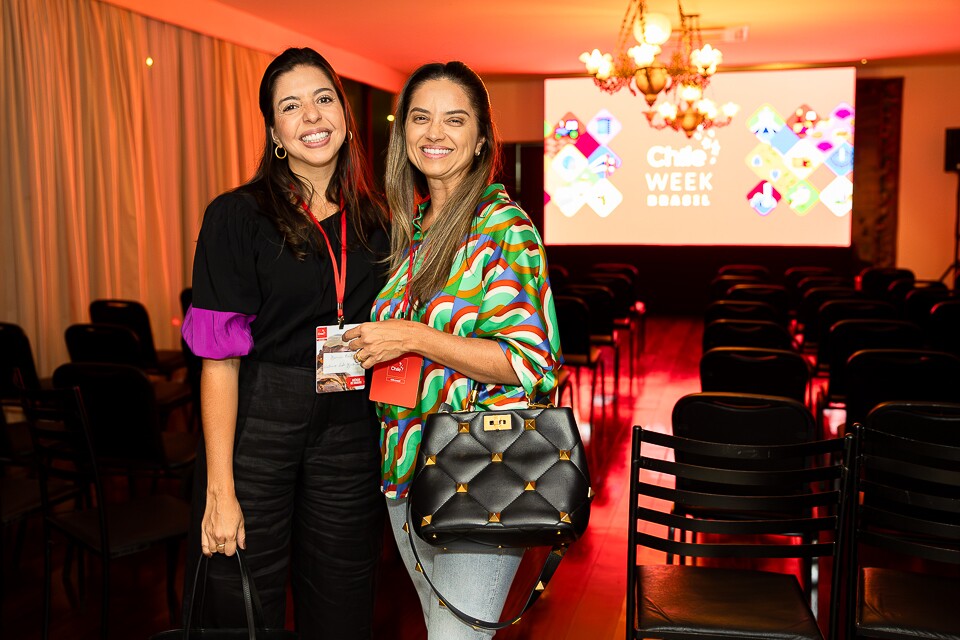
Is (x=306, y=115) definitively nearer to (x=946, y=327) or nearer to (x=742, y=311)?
(x=742, y=311)

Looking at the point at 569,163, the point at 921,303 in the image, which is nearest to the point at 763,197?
the point at 569,163

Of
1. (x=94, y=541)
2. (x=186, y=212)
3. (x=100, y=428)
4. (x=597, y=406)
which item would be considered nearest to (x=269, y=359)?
(x=94, y=541)

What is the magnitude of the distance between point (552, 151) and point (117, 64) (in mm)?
6948

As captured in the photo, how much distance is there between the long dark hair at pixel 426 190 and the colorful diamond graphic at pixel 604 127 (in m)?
11.0

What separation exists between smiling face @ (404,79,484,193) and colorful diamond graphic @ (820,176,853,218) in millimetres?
11324

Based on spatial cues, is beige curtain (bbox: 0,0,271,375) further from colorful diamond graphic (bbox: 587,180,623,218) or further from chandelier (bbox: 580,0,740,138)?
colorful diamond graphic (bbox: 587,180,623,218)

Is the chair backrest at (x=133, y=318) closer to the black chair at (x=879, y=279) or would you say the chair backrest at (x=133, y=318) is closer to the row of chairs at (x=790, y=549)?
the row of chairs at (x=790, y=549)

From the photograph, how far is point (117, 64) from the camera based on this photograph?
722 cm

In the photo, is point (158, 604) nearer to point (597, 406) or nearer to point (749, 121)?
point (597, 406)

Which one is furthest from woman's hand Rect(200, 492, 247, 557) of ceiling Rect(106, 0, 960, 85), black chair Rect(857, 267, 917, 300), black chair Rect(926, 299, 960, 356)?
black chair Rect(857, 267, 917, 300)

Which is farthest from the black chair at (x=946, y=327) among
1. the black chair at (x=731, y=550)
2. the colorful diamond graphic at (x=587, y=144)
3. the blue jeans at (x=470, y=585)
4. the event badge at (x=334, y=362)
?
the colorful diamond graphic at (x=587, y=144)

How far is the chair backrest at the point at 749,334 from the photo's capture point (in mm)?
5441

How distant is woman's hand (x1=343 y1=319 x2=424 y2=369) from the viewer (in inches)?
67.2

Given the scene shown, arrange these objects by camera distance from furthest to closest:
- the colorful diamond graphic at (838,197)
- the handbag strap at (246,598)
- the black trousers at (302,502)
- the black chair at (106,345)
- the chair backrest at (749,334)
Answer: the colorful diamond graphic at (838,197) → the chair backrest at (749,334) → the black chair at (106,345) → the black trousers at (302,502) → the handbag strap at (246,598)
